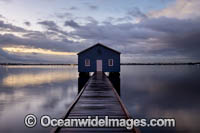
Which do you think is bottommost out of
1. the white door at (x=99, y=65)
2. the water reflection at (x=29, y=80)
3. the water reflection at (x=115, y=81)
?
the water reflection at (x=29, y=80)

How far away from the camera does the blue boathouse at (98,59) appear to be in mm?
33469

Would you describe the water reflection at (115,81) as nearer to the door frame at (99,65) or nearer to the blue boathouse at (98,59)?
the blue boathouse at (98,59)

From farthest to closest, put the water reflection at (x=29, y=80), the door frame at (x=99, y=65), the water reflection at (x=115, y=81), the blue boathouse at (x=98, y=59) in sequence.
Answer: the water reflection at (x=29, y=80) < the door frame at (x=99, y=65) < the blue boathouse at (x=98, y=59) < the water reflection at (x=115, y=81)

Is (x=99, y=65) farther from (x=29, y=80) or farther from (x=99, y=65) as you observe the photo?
(x=29, y=80)

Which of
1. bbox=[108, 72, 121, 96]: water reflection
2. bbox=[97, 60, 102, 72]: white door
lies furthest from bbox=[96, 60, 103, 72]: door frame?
bbox=[108, 72, 121, 96]: water reflection

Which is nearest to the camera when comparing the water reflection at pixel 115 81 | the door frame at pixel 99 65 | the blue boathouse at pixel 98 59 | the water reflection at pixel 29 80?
the water reflection at pixel 115 81

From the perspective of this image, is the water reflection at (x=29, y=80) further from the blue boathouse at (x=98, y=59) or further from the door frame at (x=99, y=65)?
the door frame at (x=99, y=65)

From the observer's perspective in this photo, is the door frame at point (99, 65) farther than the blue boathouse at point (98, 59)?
Yes

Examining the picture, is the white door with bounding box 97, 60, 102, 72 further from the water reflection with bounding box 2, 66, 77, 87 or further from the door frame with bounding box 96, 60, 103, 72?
the water reflection with bounding box 2, 66, 77, 87

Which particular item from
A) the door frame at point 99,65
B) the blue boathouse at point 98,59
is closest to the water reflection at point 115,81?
the blue boathouse at point 98,59

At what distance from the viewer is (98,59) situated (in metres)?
33.5

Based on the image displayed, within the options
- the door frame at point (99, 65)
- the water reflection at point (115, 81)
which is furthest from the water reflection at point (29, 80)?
the water reflection at point (115, 81)

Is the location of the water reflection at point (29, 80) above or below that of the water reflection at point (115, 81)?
below

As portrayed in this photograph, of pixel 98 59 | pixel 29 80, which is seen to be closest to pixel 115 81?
pixel 98 59
